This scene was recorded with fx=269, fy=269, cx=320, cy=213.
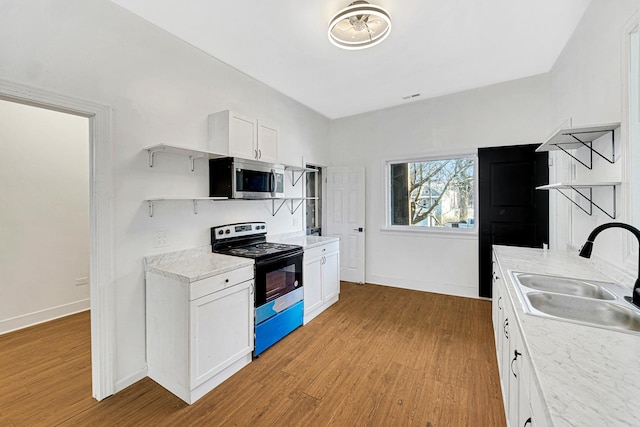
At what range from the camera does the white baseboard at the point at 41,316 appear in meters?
2.89

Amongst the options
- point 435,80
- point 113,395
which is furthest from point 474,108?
point 113,395

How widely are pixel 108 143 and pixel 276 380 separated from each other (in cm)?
226

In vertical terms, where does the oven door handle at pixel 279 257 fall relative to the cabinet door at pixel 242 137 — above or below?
below

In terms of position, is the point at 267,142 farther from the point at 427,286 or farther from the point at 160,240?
the point at 427,286

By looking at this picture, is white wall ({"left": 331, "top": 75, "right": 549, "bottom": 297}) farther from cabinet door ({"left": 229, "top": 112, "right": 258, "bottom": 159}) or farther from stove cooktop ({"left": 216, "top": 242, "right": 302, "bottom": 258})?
cabinet door ({"left": 229, "top": 112, "right": 258, "bottom": 159})

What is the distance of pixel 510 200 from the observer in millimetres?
3721

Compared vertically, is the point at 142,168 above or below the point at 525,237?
above

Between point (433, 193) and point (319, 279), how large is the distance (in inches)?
92.8

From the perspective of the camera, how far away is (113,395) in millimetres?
2025

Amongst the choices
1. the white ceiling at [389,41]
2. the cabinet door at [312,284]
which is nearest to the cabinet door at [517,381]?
the cabinet door at [312,284]

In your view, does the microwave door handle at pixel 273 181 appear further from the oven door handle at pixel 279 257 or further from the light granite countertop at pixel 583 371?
the light granite countertop at pixel 583 371

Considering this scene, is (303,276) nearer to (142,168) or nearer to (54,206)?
(142,168)

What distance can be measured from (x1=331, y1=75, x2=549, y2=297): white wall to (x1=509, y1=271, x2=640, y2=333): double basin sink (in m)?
2.24

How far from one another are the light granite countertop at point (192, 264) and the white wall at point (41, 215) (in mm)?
2052
